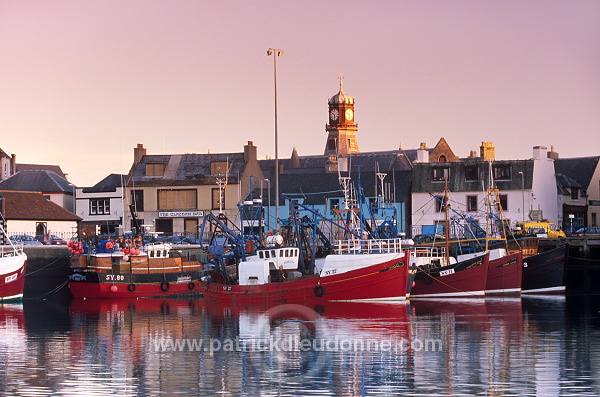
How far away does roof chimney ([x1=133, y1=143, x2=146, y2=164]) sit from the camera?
9688cm

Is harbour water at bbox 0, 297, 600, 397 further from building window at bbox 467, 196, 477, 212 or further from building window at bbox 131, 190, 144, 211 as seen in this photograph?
building window at bbox 131, 190, 144, 211

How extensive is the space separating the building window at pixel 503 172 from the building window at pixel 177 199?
25.0 m

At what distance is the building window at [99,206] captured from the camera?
92.9 metres

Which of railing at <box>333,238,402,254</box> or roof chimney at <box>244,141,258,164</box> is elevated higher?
roof chimney at <box>244,141,258,164</box>

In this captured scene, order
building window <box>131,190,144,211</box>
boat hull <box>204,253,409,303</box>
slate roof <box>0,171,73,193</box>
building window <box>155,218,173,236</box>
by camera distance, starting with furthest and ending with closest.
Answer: slate roof <box>0,171,73,193</box> < building window <box>131,190,144,211</box> < building window <box>155,218,173,236</box> < boat hull <box>204,253,409,303</box>

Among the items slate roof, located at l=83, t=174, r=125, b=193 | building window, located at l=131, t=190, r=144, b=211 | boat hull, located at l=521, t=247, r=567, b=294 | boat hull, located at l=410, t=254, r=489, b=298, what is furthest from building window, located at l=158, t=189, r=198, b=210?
boat hull, located at l=410, t=254, r=489, b=298

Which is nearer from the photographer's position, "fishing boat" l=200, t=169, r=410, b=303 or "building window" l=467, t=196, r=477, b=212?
"fishing boat" l=200, t=169, r=410, b=303

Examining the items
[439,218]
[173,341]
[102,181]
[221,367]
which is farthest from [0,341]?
[102,181]

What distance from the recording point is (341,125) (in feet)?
476

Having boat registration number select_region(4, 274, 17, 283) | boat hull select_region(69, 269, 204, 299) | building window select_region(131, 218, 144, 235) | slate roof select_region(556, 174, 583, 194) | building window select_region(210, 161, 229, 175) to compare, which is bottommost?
boat hull select_region(69, 269, 204, 299)

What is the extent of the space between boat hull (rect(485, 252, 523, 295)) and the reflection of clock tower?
85.2 metres

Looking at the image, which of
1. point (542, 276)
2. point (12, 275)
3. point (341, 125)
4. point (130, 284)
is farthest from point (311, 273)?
point (341, 125)

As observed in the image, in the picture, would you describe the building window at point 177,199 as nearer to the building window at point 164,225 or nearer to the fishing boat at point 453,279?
the building window at point 164,225

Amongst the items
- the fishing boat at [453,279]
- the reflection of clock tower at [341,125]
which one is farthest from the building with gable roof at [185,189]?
the reflection of clock tower at [341,125]
